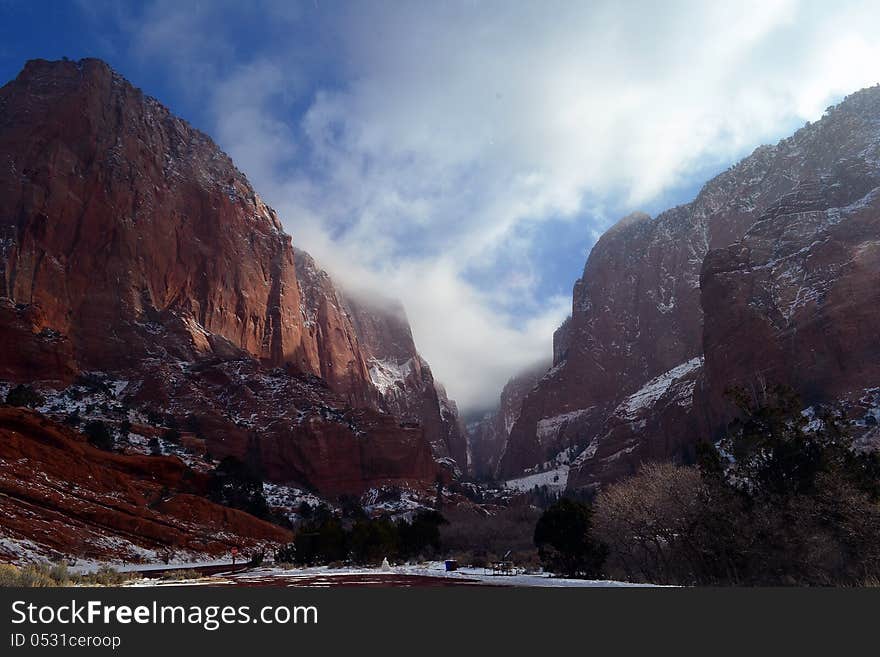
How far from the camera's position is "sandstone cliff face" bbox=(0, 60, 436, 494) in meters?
86.5

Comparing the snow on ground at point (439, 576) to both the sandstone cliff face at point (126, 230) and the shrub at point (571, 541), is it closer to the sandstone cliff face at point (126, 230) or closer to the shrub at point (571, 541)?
the shrub at point (571, 541)

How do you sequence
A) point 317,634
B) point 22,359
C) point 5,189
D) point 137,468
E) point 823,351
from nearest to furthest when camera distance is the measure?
1. point 317,634
2. point 137,468
3. point 22,359
4. point 823,351
5. point 5,189

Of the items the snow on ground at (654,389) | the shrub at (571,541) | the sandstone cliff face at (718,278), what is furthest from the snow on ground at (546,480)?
the shrub at (571,541)

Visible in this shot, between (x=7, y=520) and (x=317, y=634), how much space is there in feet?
117

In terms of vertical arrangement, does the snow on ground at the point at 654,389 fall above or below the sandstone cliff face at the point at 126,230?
below

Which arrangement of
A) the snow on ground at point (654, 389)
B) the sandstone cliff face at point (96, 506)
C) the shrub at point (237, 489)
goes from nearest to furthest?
the sandstone cliff face at point (96, 506)
the shrub at point (237, 489)
the snow on ground at point (654, 389)

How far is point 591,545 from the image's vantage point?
34438 mm

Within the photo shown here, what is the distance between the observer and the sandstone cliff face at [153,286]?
86500mm

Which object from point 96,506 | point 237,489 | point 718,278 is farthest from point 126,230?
point 718,278

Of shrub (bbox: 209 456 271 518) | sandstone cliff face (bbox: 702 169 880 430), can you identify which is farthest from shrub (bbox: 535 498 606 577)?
sandstone cliff face (bbox: 702 169 880 430)

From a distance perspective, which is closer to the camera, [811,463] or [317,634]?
[317,634]

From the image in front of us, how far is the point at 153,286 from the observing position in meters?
104

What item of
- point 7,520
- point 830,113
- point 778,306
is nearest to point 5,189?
point 7,520

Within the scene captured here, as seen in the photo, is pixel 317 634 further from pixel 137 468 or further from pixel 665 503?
pixel 137 468
